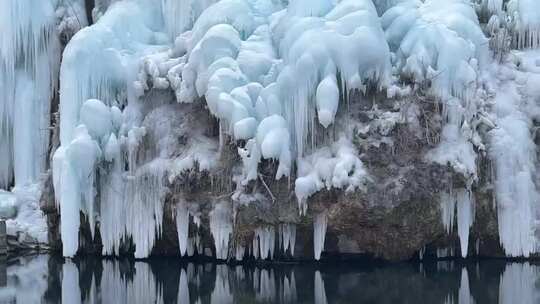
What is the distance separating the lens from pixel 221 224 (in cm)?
1312

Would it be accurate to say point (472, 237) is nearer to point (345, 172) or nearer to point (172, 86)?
point (345, 172)

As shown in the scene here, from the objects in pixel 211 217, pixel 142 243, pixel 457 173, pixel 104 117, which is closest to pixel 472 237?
pixel 457 173

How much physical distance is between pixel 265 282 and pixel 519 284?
3.08m

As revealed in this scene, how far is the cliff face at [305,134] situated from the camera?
12.8 meters

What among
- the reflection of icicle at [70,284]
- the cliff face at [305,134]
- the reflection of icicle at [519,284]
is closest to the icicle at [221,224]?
the cliff face at [305,134]

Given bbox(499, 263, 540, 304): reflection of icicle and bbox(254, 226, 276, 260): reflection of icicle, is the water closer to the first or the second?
bbox(499, 263, 540, 304): reflection of icicle

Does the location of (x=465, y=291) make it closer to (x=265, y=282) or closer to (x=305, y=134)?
(x=265, y=282)

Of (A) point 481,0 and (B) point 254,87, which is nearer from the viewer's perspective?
(B) point 254,87

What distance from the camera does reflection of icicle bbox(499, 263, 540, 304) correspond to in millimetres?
10305

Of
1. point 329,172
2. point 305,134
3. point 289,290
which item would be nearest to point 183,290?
point 289,290

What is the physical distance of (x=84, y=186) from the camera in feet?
44.9

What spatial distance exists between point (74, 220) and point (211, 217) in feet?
6.71

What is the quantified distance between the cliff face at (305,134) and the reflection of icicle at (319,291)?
0.84m

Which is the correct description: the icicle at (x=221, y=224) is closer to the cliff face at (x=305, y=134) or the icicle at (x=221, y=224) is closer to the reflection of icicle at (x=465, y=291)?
the cliff face at (x=305, y=134)
